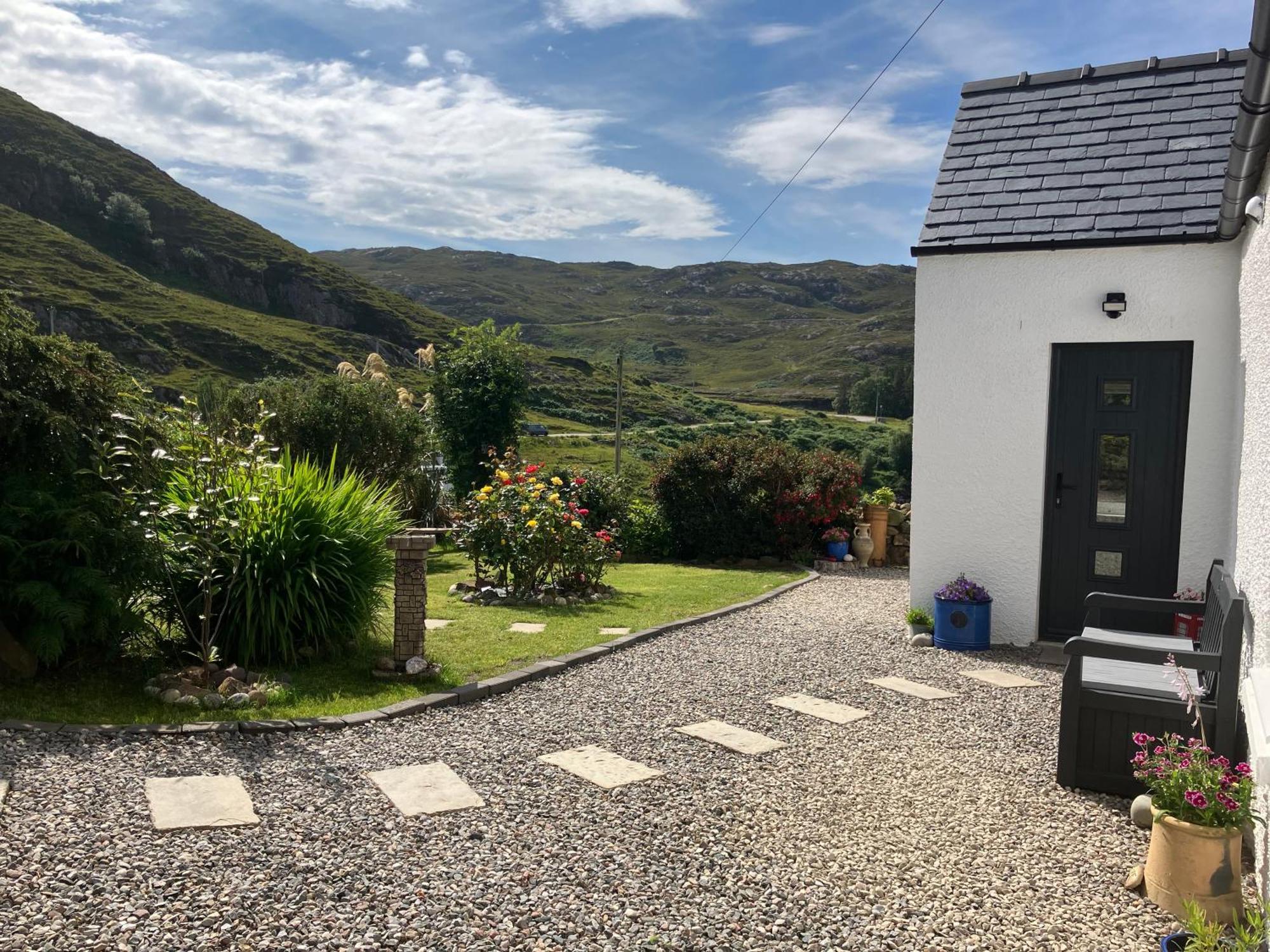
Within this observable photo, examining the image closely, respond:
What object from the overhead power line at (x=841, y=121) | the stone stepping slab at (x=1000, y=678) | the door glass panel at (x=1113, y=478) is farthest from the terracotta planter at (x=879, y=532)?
the stone stepping slab at (x=1000, y=678)

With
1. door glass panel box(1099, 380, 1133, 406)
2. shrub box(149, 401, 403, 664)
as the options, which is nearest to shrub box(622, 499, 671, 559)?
shrub box(149, 401, 403, 664)

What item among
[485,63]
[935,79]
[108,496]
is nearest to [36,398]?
[108,496]

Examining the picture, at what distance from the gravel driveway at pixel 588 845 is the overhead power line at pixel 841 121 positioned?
664 cm

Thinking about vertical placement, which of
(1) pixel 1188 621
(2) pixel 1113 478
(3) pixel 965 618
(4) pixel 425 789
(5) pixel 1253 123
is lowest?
(4) pixel 425 789

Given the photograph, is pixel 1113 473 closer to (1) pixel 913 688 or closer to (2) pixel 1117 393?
(2) pixel 1117 393

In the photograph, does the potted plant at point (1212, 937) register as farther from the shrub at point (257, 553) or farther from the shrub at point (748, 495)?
the shrub at point (748, 495)

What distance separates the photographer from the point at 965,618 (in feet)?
23.3

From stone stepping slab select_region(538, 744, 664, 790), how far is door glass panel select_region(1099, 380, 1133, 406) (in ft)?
16.1

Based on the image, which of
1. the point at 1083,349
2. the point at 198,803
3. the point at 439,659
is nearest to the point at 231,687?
the point at 439,659

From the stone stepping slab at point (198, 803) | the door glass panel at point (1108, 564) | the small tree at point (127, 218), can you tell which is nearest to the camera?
the stone stepping slab at point (198, 803)

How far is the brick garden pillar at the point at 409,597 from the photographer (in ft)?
19.1

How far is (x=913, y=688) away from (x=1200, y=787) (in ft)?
9.68

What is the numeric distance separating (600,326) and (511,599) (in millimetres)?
124388

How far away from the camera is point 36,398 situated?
5.03m
